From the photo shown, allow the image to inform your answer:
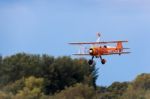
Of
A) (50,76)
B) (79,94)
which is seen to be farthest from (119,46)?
(50,76)

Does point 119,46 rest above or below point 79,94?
above

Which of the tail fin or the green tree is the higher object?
the tail fin

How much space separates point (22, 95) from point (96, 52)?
5666 centimetres

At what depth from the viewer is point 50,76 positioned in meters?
128

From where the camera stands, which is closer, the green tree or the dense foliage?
the green tree

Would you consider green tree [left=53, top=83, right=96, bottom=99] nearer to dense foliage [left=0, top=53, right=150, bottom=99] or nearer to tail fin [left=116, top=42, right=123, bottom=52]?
dense foliage [left=0, top=53, right=150, bottom=99]

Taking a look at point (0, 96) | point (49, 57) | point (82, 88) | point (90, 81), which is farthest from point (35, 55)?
point (0, 96)

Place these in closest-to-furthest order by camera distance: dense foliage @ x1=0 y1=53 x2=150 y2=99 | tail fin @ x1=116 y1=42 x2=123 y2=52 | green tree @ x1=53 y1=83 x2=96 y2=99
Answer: tail fin @ x1=116 y1=42 x2=123 y2=52 < green tree @ x1=53 y1=83 x2=96 y2=99 < dense foliage @ x1=0 y1=53 x2=150 y2=99

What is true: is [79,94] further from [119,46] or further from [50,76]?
[119,46]

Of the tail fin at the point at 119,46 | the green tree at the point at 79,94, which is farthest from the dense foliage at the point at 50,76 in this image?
the tail fin at the point at 119,46

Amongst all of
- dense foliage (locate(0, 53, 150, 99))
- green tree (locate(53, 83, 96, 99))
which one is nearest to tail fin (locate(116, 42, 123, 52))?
green tree (locate(53, 83, 96, 99))

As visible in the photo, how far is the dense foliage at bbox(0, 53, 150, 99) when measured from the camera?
116 metres

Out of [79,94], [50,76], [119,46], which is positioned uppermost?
[119,46]

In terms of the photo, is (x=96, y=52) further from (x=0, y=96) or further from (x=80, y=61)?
(x=80, y=61)
